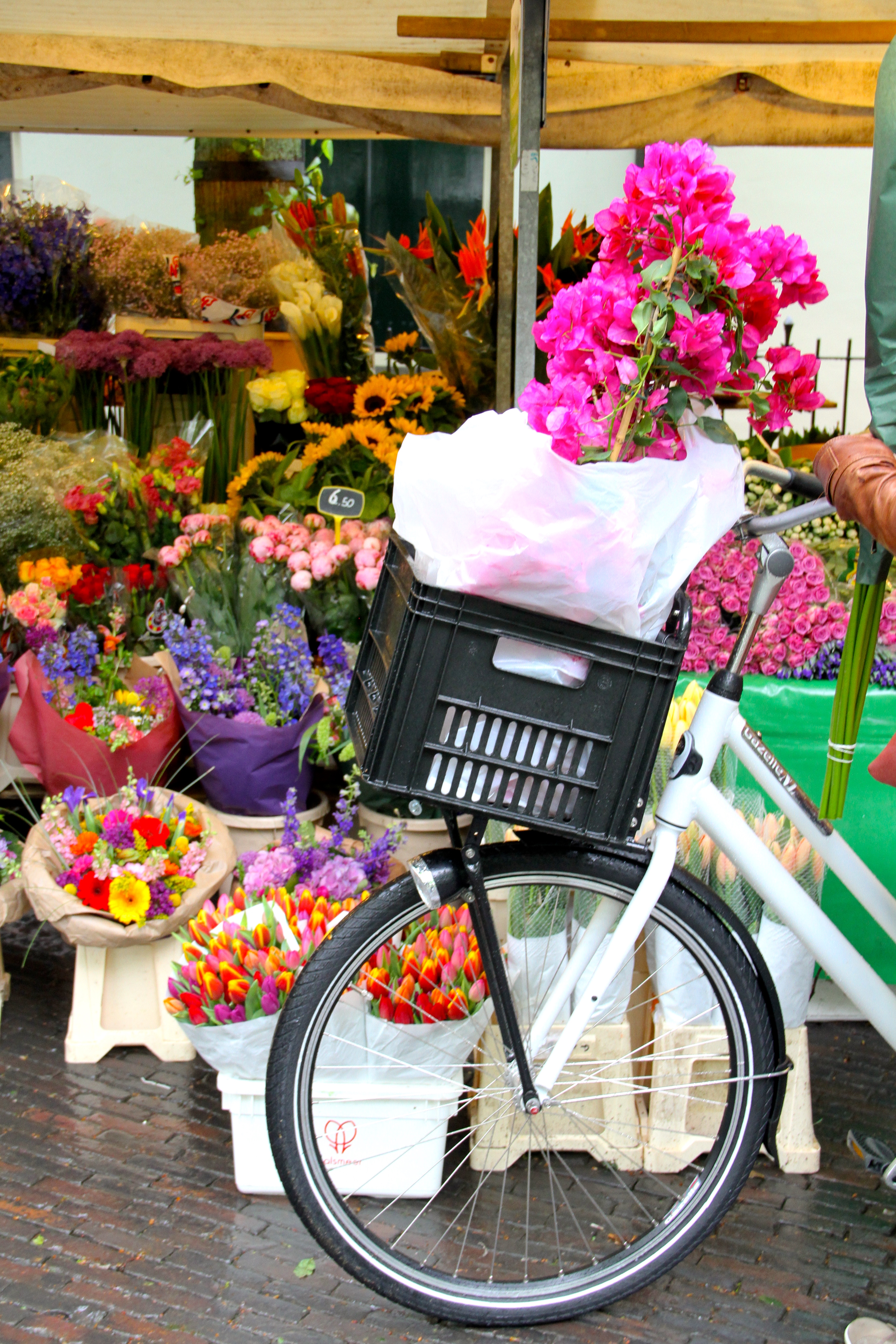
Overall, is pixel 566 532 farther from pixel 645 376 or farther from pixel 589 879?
pixel 589 879

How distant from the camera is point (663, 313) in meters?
1.43

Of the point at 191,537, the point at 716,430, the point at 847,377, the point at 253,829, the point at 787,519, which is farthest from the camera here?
the point at 847,377

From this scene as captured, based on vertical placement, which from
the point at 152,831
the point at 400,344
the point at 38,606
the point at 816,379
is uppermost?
the point at 400,344

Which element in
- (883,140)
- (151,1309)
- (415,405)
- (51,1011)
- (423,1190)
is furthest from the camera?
(415,405)

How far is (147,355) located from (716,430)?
3.12 metres

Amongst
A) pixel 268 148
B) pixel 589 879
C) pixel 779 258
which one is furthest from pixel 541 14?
pixel 268 148

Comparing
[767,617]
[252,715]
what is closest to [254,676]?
[252,715]

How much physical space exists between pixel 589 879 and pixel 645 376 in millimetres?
824

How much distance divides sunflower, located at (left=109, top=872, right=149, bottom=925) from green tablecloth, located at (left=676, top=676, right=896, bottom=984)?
150cm

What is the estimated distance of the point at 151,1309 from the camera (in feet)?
6.51

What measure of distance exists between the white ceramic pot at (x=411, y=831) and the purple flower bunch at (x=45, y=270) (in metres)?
2.70

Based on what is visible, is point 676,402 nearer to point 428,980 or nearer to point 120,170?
point 428,980

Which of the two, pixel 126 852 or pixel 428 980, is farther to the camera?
pixel 126 852

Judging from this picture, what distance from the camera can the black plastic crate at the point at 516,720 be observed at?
5.02ft
